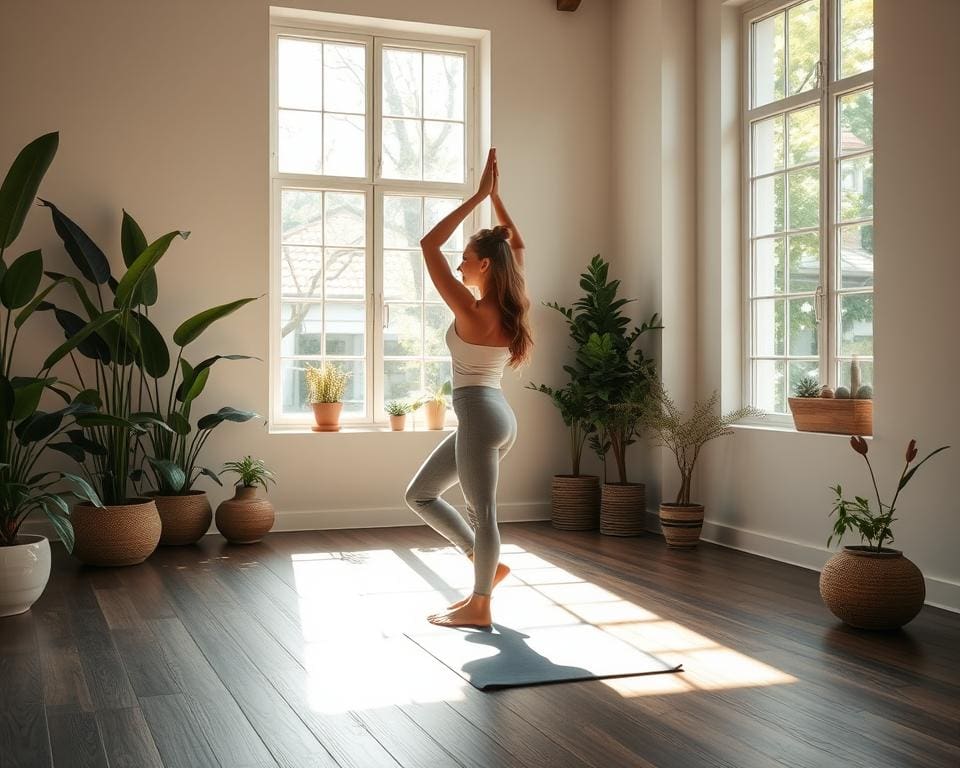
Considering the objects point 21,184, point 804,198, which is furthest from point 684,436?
point 21,184

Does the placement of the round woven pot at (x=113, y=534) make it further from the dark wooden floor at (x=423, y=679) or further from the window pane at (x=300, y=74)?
the window pane at (x=300, y=74)

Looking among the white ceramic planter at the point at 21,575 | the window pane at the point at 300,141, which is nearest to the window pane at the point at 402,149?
the window pane at the point at 300,141

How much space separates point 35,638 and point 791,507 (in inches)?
138

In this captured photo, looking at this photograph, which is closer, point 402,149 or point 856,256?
point 856,256

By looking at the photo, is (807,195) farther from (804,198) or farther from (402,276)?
(402,276)

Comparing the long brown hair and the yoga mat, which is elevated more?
the long brown hair

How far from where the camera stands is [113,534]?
480cm

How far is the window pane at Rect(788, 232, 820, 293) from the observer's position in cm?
513

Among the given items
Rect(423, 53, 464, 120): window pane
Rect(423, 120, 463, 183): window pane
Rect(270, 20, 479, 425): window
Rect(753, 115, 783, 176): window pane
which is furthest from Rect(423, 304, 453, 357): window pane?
Rect(753, 115, 783, 176): window pane

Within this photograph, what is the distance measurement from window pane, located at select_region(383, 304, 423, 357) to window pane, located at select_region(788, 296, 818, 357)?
2.29 metres

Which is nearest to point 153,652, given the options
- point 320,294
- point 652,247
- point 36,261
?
point 36,261

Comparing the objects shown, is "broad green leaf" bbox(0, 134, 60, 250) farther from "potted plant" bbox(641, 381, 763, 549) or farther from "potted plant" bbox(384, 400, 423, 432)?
"potted plant" bbox(641, 381, 763, 549)

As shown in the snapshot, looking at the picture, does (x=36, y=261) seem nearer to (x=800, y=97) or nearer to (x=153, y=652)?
(x=153, y=652)

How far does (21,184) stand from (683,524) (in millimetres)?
3591
